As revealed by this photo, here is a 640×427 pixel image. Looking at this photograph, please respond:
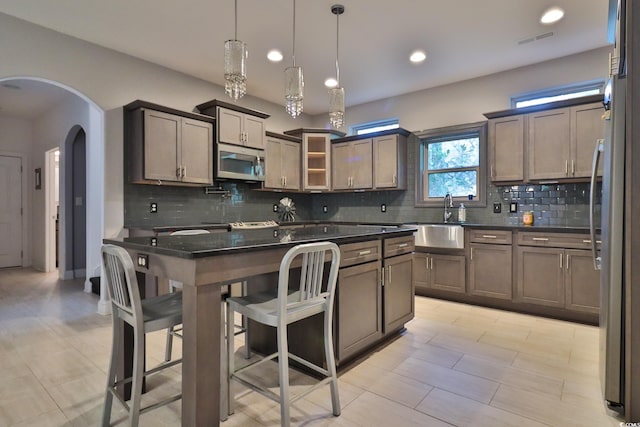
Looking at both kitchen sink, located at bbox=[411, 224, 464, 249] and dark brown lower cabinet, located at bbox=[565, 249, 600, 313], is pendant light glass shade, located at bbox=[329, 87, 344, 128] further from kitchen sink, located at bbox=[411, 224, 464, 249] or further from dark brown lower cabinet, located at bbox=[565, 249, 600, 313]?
dark brown lower cabinet, located at bbox=[565, 249, 600, 313]

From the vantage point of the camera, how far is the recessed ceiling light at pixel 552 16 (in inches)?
116

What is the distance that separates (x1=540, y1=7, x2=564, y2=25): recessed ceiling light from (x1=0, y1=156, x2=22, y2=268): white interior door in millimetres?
8323

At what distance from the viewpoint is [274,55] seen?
385 centimetres

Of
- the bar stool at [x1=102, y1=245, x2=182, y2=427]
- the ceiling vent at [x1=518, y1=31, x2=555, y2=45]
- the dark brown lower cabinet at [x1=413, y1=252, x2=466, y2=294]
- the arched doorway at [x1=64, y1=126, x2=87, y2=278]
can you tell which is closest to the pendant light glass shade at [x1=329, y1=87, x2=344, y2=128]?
the bar stool at [x1=102, y1=245, x2=182, y2=427]

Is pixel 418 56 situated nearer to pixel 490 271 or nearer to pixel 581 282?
pixel 490 271

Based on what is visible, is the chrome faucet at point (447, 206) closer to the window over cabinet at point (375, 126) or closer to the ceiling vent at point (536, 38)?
the window over cabinet at point (375, 126)

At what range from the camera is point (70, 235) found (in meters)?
5.27

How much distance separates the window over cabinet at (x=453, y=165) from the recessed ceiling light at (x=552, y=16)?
1.35 m

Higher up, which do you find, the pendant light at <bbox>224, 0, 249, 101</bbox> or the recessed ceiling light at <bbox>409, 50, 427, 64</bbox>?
the recessed ceiling light at <bbox>409, 50, 427, 64</bbox>

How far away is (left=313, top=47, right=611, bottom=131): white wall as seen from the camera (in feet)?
12.4

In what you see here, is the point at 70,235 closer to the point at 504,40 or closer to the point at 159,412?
the point at 159,412

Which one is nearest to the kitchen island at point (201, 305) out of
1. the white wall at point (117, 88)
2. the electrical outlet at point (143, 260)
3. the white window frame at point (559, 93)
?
the electrical outlet at point (143, 260)

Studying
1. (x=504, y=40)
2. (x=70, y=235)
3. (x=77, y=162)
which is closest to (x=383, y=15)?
(x=504, y=40)

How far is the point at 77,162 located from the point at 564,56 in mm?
7009
